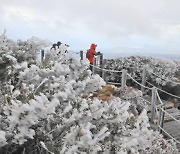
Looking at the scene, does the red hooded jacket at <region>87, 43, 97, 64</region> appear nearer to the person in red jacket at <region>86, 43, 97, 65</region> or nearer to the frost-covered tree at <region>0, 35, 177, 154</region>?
the person in red jacket at <region>86, 43, 97, 65</region>

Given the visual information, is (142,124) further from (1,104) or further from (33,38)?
(33,38)

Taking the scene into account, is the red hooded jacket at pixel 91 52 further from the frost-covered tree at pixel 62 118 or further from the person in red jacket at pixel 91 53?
the frost-covered tree at pixel 62 118

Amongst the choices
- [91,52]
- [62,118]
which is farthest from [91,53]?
[62,118]

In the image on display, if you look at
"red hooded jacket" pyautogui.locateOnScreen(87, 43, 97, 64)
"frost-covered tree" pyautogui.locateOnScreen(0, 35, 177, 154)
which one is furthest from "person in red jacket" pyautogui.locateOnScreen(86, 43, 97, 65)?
"frost-covered tree" pyautogui.locateOnScreen(0, 35, 177, 154)

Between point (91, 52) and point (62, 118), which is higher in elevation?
point (62, 118)

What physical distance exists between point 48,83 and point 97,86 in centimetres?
42

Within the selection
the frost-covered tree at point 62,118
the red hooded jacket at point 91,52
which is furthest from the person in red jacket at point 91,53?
the frost-covered tree at point 62,118

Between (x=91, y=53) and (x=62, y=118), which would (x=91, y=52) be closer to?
(x=91, y=53)

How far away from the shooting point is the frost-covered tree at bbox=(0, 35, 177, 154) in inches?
88.0

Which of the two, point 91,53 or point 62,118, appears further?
point 91,53

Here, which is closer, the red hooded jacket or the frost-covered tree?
the frost-covered tree

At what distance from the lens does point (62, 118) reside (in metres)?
2.62

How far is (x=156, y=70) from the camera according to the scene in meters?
13.3

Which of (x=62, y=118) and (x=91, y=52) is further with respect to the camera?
(x=91, y=52)
